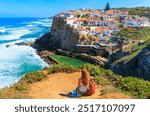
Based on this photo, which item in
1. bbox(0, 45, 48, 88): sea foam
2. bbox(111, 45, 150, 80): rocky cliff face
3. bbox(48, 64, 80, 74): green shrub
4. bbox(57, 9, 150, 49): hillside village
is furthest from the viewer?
bbox(57, 9, 150, 49): hillside village

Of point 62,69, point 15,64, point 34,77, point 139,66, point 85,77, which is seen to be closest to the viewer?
point 85,77

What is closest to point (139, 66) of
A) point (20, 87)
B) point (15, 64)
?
point (15, 64)

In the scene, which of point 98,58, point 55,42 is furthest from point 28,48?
point 98,58

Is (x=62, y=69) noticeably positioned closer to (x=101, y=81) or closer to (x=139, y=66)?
(x=101, y=81)

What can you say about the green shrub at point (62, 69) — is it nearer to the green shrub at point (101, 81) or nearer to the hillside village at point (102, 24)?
the green shrub at point (101, 81)

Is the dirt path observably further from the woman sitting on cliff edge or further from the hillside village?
the hillside village

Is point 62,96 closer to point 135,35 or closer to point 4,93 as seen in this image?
point 4,93

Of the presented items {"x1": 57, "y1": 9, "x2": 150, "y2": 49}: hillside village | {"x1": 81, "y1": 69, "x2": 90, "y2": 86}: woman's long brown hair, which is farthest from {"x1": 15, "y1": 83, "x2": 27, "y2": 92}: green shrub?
{"x1": 57, "y1": 9, "x2": 150, "y2": 49}: hillside village
